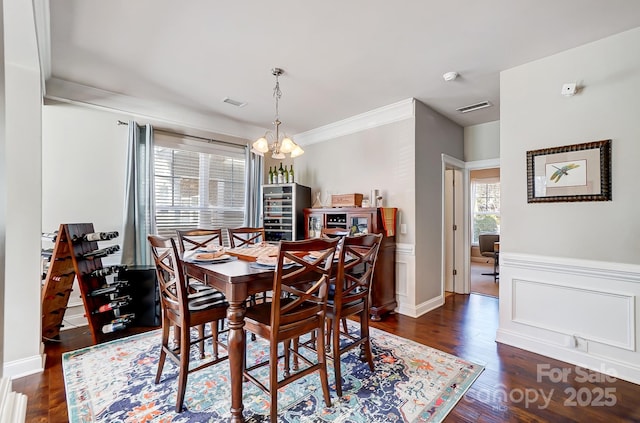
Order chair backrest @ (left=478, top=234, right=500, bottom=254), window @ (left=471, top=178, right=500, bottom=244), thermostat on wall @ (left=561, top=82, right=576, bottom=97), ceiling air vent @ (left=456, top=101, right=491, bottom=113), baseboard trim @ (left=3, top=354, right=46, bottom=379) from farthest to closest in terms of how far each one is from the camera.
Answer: window @ (left=471, top=178, right=500, bottom=244) → chair backrest @ (left=478, top=234, right=500, bottom=254) → ceiling air vent @ (left=456, top=101, right=491, bottom=113) → thermostat on wall @ (left=561, top=82, right=576, bottom=97) → baseboard trim @ (left=3, top=354, right=46, bottom=379)

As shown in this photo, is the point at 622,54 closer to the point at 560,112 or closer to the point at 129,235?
the point at 560,112

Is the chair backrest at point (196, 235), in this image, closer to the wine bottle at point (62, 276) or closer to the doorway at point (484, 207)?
the wine bottle at point (62, 276)

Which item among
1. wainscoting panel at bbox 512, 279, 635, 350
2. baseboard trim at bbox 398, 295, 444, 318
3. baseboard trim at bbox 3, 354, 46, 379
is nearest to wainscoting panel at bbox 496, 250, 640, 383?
wainscoting panel at bbox 512, 279, 635, 350

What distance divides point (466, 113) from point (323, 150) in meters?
2.11

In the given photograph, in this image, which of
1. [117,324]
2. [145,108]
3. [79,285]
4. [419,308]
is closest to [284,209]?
[145,108]

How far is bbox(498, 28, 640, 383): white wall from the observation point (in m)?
2.24

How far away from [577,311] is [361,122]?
3132 millimetres

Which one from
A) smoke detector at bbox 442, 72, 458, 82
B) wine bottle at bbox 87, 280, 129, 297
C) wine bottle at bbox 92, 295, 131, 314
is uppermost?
smoke detector at bbox 442, 72, 458, 82

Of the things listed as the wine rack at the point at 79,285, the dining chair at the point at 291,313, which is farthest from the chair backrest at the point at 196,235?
the dining chair at the point at 291,313

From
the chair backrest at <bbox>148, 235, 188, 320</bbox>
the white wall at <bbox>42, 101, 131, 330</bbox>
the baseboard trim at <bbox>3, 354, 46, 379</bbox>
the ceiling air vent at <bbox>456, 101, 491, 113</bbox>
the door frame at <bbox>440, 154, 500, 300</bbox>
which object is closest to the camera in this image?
the chair backrest at <bbox>148, 235, 188, 320</bbox>

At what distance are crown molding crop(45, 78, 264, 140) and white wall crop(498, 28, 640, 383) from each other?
3.55m

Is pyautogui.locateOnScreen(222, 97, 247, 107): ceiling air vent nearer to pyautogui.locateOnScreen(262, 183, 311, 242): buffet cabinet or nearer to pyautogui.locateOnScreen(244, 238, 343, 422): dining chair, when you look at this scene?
pyautogui.locateOnScreen(262, 183, 311, 242): buffet cabinet

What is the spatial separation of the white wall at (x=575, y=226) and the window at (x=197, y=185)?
11.7ft

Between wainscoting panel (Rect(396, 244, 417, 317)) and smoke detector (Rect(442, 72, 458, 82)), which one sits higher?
smoke detector (Rect(442, 72, 458, 82))
